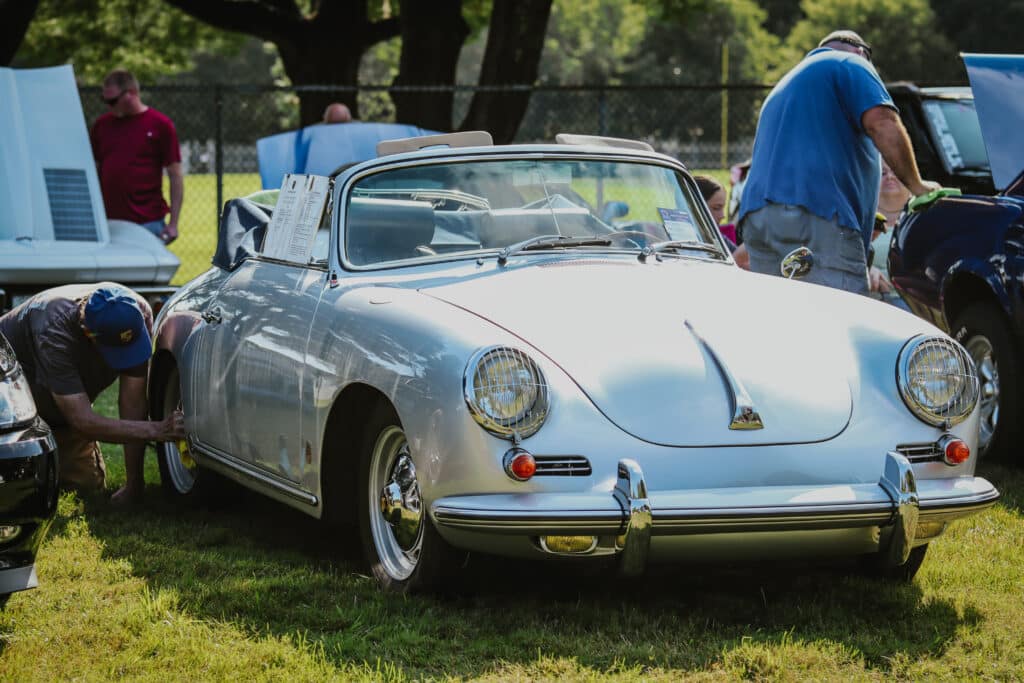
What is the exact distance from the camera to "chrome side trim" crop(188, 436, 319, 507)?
17.4 ft

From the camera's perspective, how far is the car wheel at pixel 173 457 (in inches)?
260

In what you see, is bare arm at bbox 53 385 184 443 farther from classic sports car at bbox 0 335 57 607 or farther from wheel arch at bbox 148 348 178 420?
classic sports car at bbox 0 335 57 607

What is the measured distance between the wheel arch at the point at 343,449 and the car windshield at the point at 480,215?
0.62m

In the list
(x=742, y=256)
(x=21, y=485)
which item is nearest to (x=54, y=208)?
(x=742, y=256)

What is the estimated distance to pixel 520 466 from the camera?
13.8ft

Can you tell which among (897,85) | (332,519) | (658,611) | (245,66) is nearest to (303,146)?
(897,85)

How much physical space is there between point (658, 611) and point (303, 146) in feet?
28.0

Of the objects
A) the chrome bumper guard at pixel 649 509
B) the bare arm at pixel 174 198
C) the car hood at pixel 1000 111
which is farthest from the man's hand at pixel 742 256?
the bare arm at pixel 174 198

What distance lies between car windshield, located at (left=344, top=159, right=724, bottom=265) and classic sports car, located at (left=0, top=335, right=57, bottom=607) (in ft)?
4.97

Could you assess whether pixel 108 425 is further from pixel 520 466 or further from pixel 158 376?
pixel 520 466

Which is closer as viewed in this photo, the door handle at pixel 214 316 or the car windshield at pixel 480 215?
the car windshield at pixel 480 215

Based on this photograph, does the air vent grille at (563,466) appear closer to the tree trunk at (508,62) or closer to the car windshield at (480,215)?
the car windshield at (480,215)

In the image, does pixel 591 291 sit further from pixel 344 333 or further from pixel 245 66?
pixel 245 66

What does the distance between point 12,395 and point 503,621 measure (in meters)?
1.58
